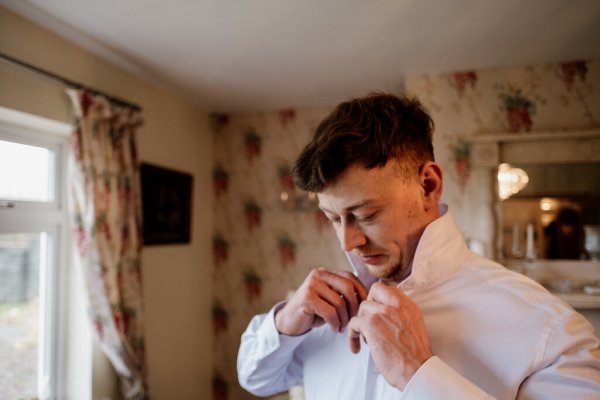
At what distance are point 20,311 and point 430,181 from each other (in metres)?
2.08

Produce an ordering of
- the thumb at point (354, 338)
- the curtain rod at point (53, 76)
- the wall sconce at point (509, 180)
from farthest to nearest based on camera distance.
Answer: the wall sconce at point (509, 180), the curtain rod at point (53, 76), the thumb at point (354, 338)

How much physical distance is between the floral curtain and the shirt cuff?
1.80m

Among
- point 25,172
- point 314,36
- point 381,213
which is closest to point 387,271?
point 381,213

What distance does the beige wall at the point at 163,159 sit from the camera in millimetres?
1802

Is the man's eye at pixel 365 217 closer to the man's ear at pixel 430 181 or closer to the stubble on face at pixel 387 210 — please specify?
the stubble on face at pixel 387 210

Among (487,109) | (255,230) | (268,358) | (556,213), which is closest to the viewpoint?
(268,358)

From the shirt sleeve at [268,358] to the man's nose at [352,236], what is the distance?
0.29 m

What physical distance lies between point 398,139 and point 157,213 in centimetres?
232

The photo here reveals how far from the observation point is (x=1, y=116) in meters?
1.79

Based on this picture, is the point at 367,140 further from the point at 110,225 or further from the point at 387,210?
the point at 110,225

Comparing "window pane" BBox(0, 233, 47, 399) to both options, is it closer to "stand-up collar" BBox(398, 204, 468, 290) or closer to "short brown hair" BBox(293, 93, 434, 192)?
"short brown hair" BBox(293, 93, 434, 192)

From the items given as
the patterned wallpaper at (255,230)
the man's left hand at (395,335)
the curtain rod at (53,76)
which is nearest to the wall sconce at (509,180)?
the patterned wallpaper at (255,230)

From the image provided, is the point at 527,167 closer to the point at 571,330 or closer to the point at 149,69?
the point at 571,330

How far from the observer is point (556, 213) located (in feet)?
8.56
